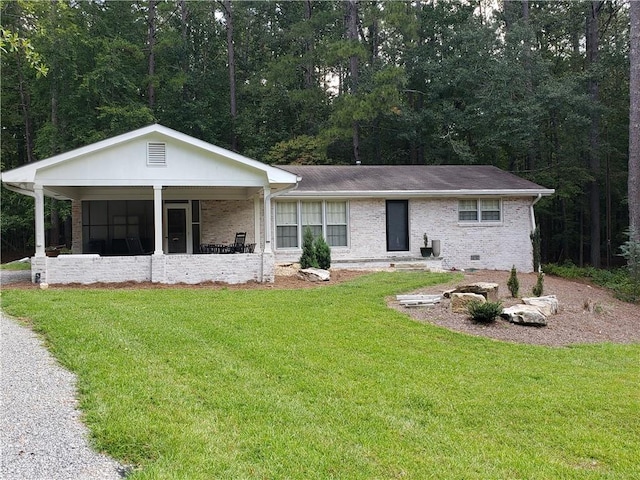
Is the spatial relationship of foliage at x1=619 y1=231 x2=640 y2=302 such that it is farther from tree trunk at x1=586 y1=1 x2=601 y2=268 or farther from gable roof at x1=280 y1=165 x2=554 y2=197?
tree trunk at x1=586 y1=1 x2=601 y2=268

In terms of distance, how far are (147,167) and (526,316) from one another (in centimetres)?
926

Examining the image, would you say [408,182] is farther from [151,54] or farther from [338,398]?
[151,54]

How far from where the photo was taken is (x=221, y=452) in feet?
12.1

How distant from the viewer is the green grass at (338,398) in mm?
3715

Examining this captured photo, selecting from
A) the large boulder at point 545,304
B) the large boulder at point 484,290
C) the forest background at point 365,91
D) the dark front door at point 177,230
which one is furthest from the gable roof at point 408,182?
the large boulder at point 545,304

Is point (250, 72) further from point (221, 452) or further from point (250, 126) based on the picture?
point (221, 452)

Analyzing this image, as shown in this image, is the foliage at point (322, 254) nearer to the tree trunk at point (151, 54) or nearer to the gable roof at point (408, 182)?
the gable roof at point (408, 182)

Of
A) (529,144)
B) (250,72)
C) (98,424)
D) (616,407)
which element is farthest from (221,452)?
(250,72)

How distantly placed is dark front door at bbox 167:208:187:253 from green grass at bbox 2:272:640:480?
874 cm

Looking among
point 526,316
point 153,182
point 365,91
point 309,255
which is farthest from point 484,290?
point 365,91

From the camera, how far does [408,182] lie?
17844mm

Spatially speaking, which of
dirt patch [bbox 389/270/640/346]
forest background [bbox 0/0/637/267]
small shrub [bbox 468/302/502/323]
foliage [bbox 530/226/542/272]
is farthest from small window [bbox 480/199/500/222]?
small shrub [bbox 468/302/502/323]

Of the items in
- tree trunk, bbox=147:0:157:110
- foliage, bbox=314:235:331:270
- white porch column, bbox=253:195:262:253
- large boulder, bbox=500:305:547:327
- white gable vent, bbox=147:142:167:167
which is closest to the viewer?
large boulder, bbox=500:305:547:327

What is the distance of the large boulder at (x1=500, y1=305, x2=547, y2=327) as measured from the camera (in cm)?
845
